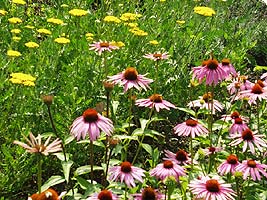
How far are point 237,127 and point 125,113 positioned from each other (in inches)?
33.7

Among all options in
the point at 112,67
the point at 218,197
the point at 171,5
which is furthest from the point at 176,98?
the point at 218,197

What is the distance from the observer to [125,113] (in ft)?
9.55

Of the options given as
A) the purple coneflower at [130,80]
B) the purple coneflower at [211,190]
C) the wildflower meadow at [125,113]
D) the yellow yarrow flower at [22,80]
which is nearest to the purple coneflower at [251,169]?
the wildflower meadow at [125,113]

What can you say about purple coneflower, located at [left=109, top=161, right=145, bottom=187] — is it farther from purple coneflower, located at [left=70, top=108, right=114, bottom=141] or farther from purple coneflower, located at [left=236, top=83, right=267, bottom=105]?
purple coneflower, located at [left=236, top=83, right=267, bottom=105]

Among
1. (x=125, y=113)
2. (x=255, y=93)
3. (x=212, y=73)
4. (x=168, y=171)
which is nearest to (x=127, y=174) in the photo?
(x=168, y=171)

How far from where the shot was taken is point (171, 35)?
364 cm

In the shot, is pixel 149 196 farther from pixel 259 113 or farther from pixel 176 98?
pixel 176 98

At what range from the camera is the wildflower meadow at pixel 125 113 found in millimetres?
1800

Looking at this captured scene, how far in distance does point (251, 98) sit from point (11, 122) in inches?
41.3

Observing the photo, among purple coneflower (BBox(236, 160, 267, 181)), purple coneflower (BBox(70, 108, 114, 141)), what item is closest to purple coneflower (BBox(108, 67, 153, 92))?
purple coneflower (BBox(70, 108, 114, 141))

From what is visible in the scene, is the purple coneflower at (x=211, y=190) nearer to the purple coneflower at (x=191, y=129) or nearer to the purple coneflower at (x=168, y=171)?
the purple coneflower at (x=168, y=171)

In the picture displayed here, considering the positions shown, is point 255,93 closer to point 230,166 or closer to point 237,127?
point 237,127

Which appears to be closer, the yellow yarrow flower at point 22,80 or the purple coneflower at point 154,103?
the purple coneflower at point 154,103

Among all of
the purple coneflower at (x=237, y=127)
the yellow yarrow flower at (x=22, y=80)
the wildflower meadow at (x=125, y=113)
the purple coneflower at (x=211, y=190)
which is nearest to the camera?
the purple coneflower at (x=211, y=190)
